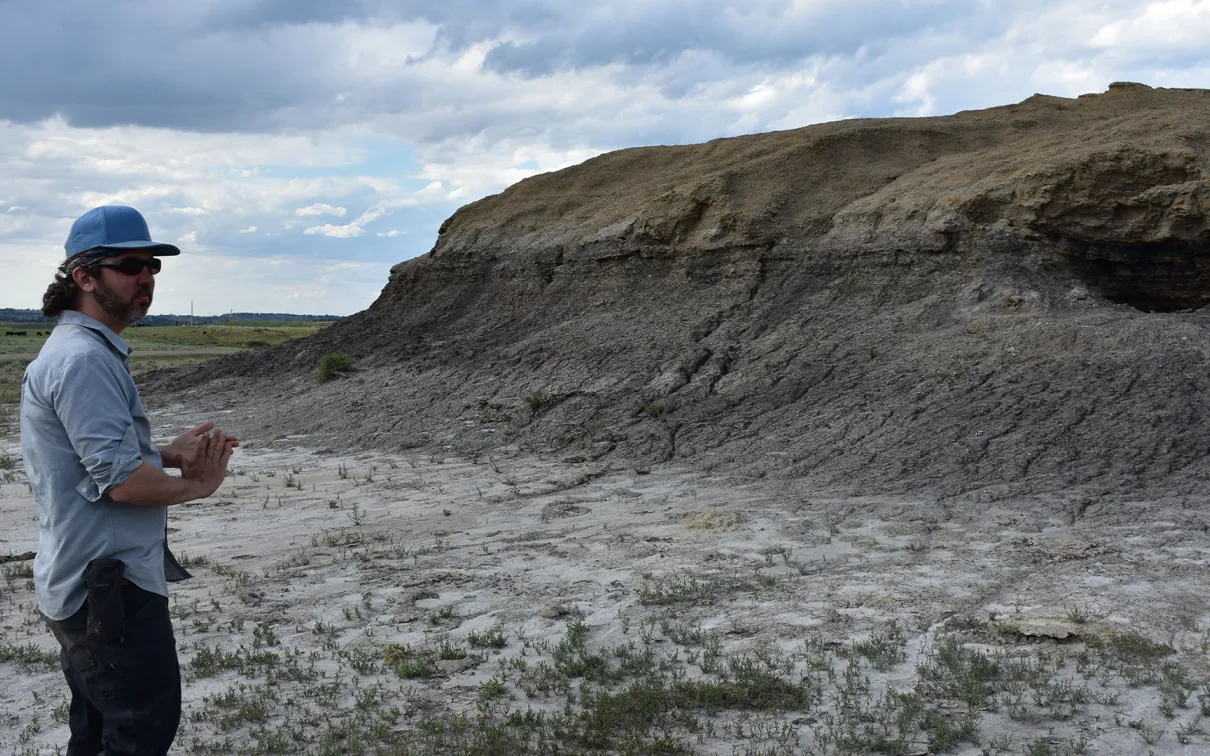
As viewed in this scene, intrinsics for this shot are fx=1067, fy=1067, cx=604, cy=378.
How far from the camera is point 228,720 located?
15.2 feet

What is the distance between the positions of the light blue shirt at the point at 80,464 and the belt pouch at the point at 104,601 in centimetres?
6

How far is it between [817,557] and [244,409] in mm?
12382

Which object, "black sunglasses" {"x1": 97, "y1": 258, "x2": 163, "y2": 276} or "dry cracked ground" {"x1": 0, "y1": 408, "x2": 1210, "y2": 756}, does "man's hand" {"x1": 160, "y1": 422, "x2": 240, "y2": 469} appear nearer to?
"black sunglasses" {"x1": 97, "y1": 258, "x2": 163, "y2": 276}

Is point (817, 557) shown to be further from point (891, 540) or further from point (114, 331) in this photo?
point (114, 331)

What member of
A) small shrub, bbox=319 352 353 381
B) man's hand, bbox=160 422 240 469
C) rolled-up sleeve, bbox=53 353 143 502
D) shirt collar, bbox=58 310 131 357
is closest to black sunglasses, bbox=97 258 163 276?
shirt collar, bbox=58 310 131 357

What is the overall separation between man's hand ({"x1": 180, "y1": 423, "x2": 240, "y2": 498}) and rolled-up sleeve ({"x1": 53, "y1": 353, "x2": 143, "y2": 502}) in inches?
7.6

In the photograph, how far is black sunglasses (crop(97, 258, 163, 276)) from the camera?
302 cm

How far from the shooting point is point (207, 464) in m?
3.08

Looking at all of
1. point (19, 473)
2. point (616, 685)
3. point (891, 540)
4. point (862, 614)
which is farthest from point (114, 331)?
point (19, 473)

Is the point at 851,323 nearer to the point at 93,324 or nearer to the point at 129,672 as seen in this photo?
the point at 93,324

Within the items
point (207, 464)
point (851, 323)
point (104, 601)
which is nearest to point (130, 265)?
point (207, 464)

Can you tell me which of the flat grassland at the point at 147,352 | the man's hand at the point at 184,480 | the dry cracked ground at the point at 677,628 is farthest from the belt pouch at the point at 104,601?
the flat grassland at the point at 147,352

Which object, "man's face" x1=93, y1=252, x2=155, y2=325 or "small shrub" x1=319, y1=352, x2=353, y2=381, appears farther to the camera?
"small shrub" x1=319, y1=352, x2=353, y2=381

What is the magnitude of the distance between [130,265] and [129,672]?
1.14 m
